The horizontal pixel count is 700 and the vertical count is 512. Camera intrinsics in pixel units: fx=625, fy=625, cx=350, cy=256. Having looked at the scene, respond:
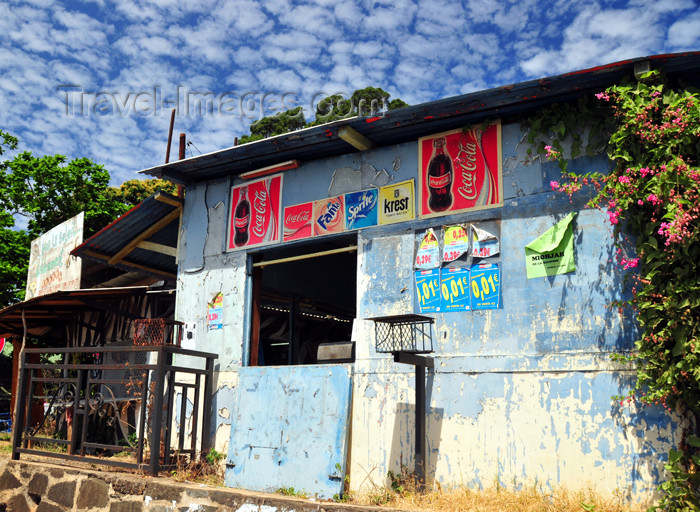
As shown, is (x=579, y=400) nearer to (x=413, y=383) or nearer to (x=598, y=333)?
(x=598, y=333)

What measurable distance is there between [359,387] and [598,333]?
2.91 m

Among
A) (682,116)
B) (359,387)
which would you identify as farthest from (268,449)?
(682,116)

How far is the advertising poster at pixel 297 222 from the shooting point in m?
8.84

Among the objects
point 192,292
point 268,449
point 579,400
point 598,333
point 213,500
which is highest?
point 192,292

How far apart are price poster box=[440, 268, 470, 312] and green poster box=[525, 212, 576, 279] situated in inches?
29.5

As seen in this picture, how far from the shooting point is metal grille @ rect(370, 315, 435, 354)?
6.94 meters

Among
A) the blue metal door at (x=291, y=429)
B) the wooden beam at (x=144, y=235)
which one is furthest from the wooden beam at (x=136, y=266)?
the blue metal door at (x=291, y=429)

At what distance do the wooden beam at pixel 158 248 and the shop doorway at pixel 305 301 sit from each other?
1665 mm

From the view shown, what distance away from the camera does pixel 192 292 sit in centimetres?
988

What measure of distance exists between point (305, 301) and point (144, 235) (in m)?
3.40

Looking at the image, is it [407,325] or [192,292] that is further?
[192,292]

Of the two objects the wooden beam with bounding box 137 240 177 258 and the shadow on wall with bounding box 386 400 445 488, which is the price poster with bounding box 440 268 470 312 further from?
the wooden beam with bounding box 137 240 177 258

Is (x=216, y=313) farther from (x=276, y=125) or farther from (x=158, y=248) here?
(x=276, y=125)

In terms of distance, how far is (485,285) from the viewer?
7.17 meters
